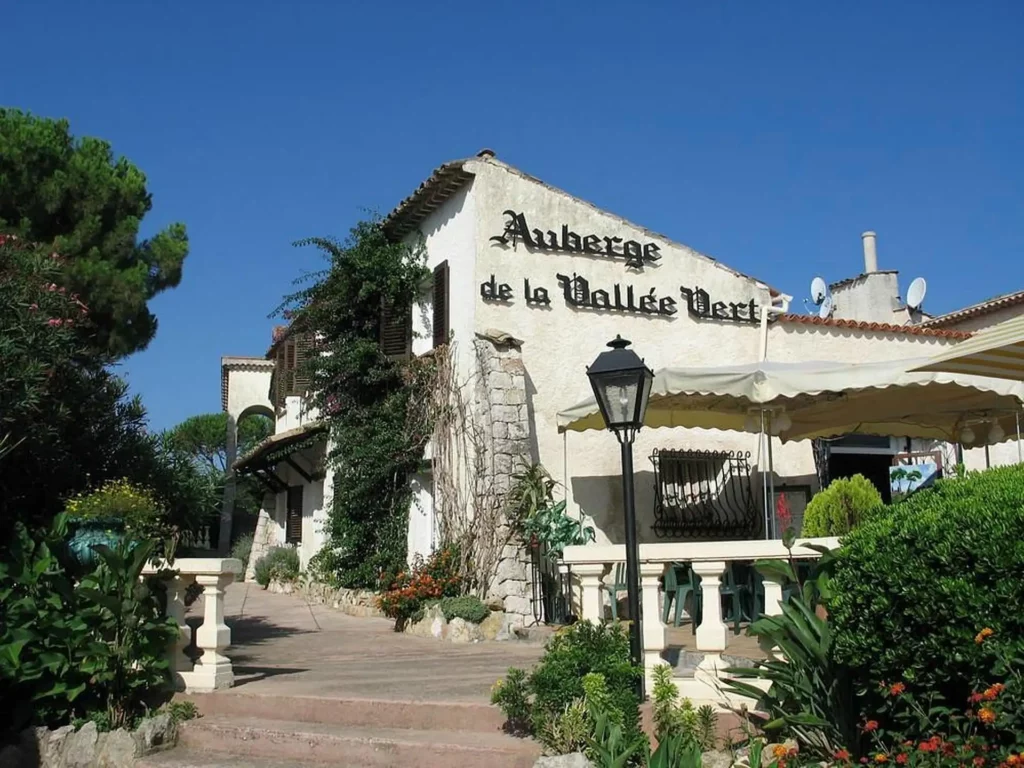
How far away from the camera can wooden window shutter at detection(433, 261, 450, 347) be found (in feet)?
45.3

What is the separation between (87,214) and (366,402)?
516cm

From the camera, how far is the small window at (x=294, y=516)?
20763mm

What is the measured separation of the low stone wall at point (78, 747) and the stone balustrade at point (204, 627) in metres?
0.66

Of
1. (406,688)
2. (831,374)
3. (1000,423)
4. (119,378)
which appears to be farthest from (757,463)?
(119,378)

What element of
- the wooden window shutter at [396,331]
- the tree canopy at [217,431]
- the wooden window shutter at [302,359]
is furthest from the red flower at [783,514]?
the tree canopy at [217,431]

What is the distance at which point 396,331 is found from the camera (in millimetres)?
14977

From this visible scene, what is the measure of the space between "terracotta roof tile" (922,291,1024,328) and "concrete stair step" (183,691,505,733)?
16.7 meters

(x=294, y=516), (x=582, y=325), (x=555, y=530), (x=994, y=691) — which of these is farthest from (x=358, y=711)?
(x=294, y=516)

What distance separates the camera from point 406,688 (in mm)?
7324

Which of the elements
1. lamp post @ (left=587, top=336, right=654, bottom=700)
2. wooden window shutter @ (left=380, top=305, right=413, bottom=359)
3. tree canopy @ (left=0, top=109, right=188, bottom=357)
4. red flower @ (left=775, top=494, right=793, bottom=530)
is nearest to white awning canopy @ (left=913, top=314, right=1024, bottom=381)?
lamp post @ (left=587, top=336, right=654, bottom=700)

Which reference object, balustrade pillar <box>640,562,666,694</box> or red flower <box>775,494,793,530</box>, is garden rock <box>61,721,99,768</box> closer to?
balustrade pillar <box>640,562,666,694</box>

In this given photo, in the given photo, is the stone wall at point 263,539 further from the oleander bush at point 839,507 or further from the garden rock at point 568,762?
the garden rock at point 568,762

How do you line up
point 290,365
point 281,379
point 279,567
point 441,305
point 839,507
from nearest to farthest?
point 839,507
point 441,305
point 279,567
point 290,365
point 281,379

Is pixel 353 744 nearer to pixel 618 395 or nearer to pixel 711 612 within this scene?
pixel 711 612
